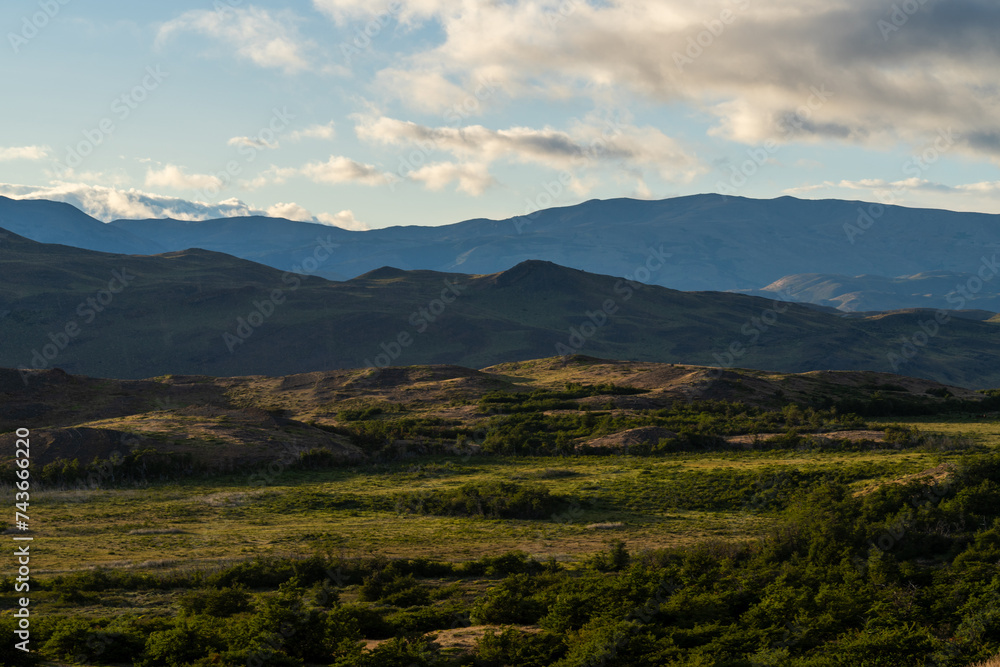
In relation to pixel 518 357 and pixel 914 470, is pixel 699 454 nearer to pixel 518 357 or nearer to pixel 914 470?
pixel 914 470

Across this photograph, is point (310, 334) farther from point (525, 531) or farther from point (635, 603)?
point (635, 603)

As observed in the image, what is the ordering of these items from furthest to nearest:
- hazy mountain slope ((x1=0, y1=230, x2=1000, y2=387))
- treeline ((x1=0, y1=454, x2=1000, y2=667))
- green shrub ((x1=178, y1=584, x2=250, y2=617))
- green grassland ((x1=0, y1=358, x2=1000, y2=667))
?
hazy mountain slope ((x1=0, y1=230, x2=1000, y2=387))
green shrub ((x1=178, y1=584, x2=250, y2=617))
green grassland ((x1=0, y1=358, x2=1000, y2=667))
treeline ((x1=0, y1=454, x2=1000, y2=667))

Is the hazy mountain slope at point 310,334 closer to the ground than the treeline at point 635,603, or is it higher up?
higher up

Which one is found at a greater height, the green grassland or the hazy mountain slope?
the hazy mountain slope

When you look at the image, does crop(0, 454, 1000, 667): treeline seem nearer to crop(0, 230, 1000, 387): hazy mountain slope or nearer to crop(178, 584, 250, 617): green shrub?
crop(178, 584, 250, 617): green shrub

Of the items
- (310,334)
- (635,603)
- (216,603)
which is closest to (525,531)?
(635,603)

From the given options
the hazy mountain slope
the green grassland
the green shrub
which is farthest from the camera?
the hazy mountain slope

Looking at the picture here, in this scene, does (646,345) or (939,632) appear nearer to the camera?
(939,632)

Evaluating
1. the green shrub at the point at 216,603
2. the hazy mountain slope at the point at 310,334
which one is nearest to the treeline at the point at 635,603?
the green shrub at the point at 216,603

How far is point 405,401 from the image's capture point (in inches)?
3110

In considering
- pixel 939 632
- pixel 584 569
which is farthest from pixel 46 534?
pixel 939 632

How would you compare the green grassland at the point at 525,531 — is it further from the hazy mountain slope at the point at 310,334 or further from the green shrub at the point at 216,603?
the hazy mountain slope at the point at 310,334

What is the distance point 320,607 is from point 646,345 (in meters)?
162

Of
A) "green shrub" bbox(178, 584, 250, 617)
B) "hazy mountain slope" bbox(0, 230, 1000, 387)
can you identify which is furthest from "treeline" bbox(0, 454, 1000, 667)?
"hazy mountain slope" bbox(0, 230, 1000, 387)
